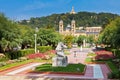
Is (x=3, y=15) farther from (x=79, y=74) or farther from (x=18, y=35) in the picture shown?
(x=79, y=74)

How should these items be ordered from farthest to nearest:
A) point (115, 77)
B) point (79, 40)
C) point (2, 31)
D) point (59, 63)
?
point (79, 40), point (2, 31), point (59, 63), point (115, 77)

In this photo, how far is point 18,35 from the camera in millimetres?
37000

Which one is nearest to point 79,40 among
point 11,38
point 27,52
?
point 27,52

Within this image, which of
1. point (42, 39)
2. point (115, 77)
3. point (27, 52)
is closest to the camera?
point (115, 77)

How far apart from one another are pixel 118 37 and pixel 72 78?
1881 cm

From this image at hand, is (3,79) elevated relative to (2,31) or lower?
lower

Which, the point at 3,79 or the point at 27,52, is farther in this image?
the point at 27,52

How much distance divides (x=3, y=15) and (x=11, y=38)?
4.10 meters

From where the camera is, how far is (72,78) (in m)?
19.1

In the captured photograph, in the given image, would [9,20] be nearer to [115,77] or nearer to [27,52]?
[27,52]

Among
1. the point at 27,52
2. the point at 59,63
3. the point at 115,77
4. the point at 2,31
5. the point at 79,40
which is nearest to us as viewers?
the point at 115,77

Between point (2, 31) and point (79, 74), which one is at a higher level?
point (2, 31)

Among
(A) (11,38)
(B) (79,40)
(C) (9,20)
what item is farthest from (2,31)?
(B) (79,40)

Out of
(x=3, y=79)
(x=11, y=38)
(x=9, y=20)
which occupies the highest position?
(x=9, y=20)
